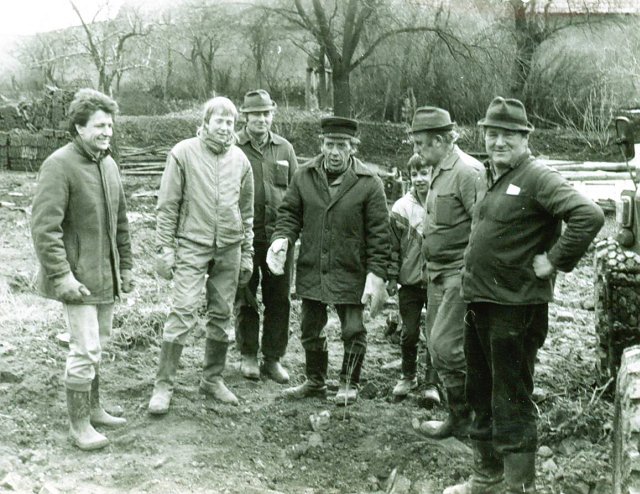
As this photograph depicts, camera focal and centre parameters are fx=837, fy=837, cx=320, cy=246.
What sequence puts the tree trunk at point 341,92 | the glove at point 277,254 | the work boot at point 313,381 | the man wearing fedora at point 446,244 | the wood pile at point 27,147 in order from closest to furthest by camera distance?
the man wearing fedora at point 446,244
the glove at point 277,254
the work boot at point 313,381
the wood pile at point 27,147
the tree trunk at point 341,92

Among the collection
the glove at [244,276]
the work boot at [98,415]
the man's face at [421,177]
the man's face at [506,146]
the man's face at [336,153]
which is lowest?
the work boot at [98,415]

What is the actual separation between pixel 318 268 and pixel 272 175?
3.25 feet

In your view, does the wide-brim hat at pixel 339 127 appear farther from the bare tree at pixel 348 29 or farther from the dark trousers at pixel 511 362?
the bare tree at pixel 348 29

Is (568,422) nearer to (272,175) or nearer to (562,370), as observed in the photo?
(562,370)

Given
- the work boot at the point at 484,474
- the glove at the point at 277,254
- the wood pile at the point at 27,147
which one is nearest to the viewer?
the work boot at the point at 484,474

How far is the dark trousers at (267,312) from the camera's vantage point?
6.52 meters

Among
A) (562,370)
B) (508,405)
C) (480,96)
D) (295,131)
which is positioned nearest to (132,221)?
(562,370)

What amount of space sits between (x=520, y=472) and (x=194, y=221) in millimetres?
2681

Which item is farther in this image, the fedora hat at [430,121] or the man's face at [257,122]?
the man's face at [257,122]

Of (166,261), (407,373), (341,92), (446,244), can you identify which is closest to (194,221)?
(166,261)

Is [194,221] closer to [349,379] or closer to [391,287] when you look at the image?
[391,287]

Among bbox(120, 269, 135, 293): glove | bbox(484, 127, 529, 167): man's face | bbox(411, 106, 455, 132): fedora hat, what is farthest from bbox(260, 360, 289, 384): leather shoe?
bbox(484, 127, 529, 167): man's face

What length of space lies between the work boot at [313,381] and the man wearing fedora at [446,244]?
3.17 feet

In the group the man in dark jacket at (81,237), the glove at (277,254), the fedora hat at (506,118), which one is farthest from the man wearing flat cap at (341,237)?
the fedora hat at (506,118)
